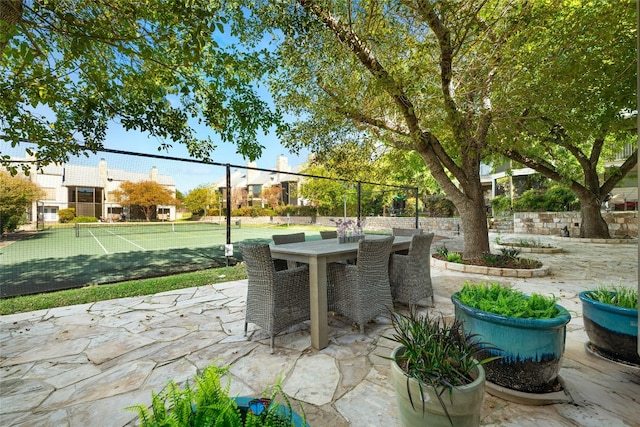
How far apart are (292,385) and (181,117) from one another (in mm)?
2739

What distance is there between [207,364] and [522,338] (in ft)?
7.37

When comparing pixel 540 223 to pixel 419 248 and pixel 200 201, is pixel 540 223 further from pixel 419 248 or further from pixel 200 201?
pixel 200 201

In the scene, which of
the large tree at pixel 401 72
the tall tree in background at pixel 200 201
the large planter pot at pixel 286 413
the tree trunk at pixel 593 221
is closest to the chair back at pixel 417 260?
the large tree at pixel 401 72

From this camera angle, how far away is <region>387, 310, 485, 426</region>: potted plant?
124 centimetres

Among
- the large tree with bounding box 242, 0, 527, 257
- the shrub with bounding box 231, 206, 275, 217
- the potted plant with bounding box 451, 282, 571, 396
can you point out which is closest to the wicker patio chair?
the potted plant with bounding box 451, 282, 571, 396

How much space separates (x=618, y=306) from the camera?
2066 mm

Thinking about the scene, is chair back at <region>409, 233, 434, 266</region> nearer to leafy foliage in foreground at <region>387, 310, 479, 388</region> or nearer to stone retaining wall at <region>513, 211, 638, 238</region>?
leafy foliage in foreground at <region>387, 310, 479, 388</region>

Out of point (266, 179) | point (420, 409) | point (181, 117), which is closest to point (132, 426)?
point (420, 409)

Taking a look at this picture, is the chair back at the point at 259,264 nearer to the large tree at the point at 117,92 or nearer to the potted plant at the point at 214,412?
the large tree at the point at 117,92

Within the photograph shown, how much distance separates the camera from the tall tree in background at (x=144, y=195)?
17094mm

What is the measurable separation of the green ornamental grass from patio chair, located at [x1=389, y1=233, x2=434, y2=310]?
1192mm

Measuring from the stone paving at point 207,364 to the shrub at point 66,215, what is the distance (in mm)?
18171

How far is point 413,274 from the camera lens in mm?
3428

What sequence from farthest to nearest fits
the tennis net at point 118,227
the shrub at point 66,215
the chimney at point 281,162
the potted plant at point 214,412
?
the chimney at point 281,162 → the shrub at point 66,215 → the tennis net at point 118,227 → the potted plant at point 214,412
